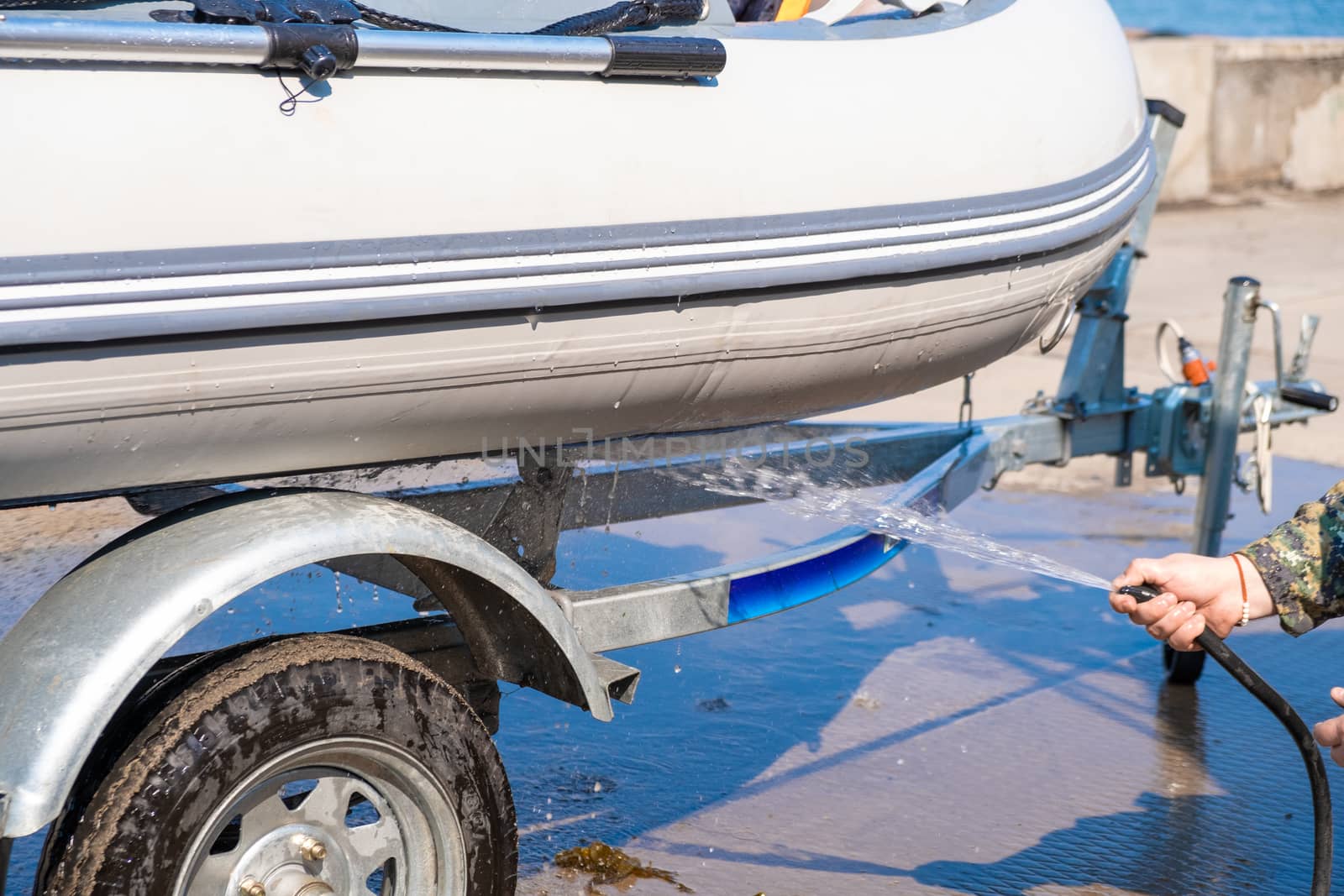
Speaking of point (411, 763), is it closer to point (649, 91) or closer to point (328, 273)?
point (328, 273)

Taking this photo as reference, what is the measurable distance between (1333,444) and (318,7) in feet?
16.6

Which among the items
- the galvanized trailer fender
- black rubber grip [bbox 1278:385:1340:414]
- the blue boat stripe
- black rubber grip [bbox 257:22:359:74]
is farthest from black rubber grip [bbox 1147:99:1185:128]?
black rubber grip [bbox 257:22:359:74]

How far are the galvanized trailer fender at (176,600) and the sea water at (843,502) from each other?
88 cm

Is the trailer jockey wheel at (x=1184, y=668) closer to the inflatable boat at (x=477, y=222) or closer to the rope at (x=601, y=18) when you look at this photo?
the inflatable boat at (x=477, y=222)

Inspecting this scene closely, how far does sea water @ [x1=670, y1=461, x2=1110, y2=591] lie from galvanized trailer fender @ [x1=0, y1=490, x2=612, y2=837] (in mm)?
884

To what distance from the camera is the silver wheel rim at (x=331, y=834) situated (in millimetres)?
1997

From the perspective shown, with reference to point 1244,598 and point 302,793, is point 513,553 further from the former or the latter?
point 1244,598

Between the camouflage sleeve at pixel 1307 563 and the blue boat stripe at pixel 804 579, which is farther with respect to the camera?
the blue boat stripe at pixel 804 579

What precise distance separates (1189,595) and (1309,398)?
2.16m

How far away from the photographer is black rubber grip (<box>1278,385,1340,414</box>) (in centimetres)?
398

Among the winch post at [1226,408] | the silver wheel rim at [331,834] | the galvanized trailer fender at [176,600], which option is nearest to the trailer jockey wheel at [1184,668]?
the winch post at [1226,408]

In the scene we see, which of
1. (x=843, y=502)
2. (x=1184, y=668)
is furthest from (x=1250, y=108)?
(x=843, y=502)

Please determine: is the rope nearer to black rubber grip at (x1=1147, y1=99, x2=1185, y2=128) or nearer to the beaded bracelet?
the beaded bracelet

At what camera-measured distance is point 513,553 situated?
8.62 feet
